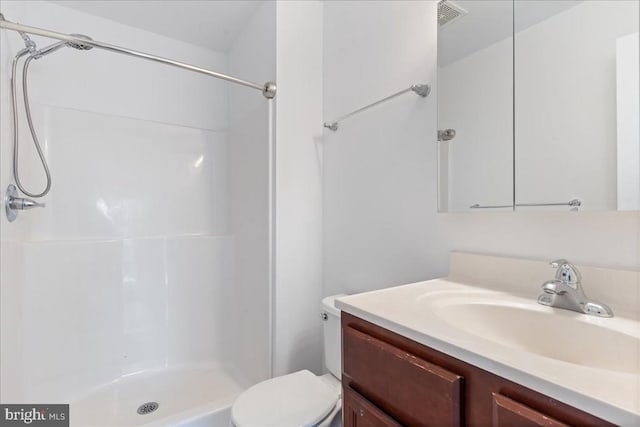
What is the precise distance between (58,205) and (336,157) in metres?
1.60

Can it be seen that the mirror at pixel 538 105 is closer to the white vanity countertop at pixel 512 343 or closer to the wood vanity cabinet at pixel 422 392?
the white vanity countertop at pixel 512 343

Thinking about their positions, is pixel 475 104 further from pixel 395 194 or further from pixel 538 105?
pixel 395 194

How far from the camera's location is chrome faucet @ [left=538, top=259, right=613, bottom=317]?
27.4 inches

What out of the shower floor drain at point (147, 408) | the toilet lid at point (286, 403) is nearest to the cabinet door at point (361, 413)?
the toilet lid at point (286, 403)

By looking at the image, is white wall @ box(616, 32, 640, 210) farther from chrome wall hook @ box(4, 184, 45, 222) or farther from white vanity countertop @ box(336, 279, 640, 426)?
chrome wall hook @ box(4, 184, 45, 222)

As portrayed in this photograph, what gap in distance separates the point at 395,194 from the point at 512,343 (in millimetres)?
692

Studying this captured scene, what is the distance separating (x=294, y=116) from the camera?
5.41 feet

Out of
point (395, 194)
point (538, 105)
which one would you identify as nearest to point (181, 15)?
point (395, 194)

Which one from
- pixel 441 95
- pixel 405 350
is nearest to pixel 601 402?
pixel 405 350

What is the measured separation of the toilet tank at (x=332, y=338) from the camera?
130 cm

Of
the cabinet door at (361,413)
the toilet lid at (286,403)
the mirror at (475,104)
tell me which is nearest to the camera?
the cabinet door at (361,413)

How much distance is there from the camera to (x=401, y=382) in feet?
2.02

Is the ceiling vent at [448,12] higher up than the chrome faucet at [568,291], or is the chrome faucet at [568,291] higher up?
the ceiling vent at [448,12]

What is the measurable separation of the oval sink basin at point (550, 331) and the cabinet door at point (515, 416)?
20cm
